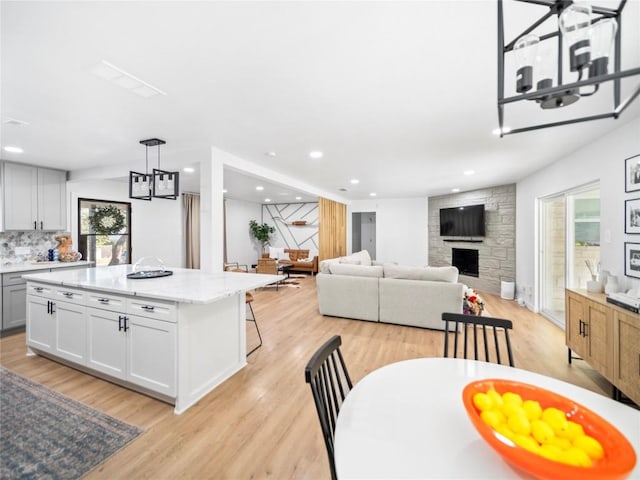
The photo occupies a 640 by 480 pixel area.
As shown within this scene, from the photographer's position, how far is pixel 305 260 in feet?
29.1

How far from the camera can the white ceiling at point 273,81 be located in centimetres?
140

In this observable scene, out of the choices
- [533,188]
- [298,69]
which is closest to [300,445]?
[298,69]

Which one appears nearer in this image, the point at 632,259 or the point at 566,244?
the point at 632,259

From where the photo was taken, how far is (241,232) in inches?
380

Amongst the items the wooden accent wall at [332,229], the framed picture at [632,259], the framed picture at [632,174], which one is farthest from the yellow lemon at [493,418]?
the wooden accent wall at [332,229]

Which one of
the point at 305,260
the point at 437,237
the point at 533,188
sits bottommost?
the point at 305,260

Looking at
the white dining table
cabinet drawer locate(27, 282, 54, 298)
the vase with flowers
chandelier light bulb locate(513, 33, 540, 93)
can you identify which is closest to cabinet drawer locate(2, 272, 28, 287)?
cabinet drawer locate(27, 282, 54, 298)

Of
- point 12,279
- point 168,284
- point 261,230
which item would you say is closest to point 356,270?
point 168,284

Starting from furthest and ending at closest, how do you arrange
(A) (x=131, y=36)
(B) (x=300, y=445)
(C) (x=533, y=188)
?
(C) (x=533, y=188) → (B) (x=300, y=445) → (A) (x=131, y=36)

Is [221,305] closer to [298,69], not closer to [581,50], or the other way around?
[298,69]

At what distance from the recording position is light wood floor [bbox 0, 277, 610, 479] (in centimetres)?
168

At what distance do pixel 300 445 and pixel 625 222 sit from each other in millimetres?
3478

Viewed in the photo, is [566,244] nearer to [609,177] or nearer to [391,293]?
[609,177]

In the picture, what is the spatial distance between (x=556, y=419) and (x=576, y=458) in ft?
0.43
